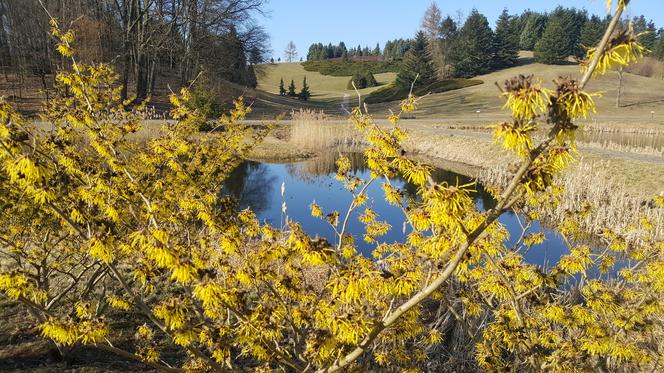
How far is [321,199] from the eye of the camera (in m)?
15.9

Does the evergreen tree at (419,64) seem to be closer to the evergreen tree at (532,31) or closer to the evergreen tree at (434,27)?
the evergreen tree at (434,27)

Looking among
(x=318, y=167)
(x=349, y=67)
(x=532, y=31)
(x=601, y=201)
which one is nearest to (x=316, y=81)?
(x=349, y=67)

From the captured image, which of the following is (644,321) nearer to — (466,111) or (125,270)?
(125,270)

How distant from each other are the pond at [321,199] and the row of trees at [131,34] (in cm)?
900

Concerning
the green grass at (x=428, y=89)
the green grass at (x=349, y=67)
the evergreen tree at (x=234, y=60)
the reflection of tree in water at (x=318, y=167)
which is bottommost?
the reflection of tree in water at (x=318, y=167)

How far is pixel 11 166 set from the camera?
7.58ft

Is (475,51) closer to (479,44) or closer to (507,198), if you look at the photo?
(479,44)

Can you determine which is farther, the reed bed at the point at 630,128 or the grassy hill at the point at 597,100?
the grassy hill at the point at 597,100

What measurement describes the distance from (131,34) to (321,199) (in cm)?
2076

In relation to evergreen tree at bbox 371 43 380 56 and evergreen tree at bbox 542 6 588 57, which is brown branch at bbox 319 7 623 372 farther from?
evergreen tree at bbox 371 43 380 56

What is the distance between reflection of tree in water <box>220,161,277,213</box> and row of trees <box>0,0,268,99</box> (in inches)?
312

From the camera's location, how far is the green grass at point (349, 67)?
84.6 m

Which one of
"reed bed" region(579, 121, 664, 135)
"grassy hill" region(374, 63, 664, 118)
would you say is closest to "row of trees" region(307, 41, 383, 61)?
"grassy hill" region(374, 63, 664, 118)

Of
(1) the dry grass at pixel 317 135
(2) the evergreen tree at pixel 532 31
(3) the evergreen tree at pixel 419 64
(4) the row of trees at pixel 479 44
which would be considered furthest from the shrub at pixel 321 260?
(2) the evergreen tree at pixel 532 31
